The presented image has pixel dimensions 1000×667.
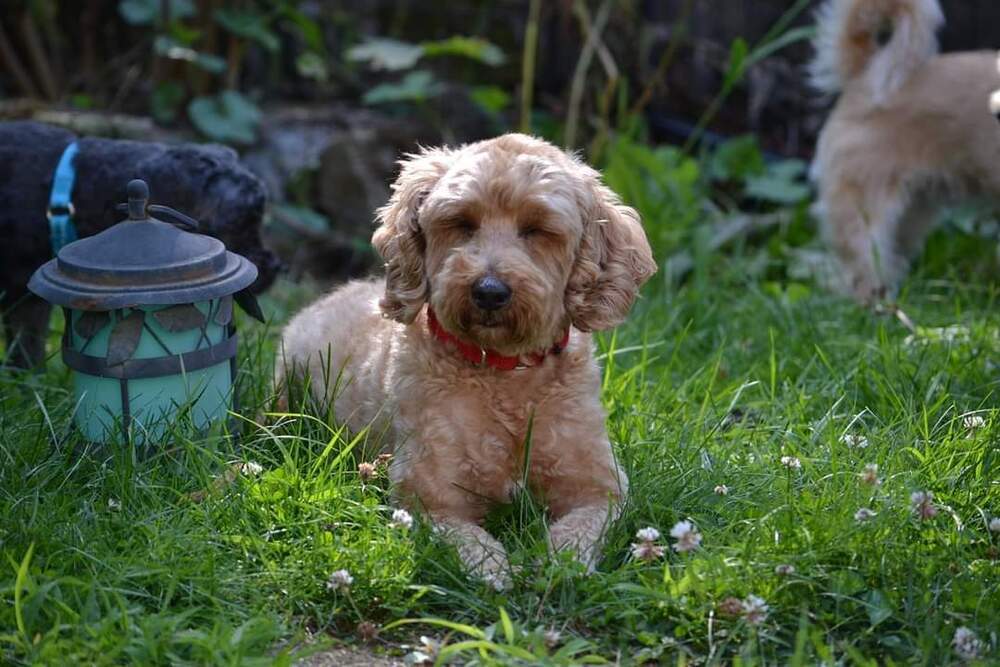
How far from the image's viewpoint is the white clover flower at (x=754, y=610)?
2.76 metres

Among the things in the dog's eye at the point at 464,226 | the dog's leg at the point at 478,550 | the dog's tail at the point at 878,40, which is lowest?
the dog's leg at the point at 478,550

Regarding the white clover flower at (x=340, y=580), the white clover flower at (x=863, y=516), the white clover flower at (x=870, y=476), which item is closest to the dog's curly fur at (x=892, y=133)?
the white clover flower at (x=870, y=476)

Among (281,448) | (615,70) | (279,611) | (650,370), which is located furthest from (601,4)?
(279,611)

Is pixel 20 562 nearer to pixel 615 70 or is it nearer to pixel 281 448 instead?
pixel 281 448

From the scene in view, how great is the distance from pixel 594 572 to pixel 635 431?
3.15 ft

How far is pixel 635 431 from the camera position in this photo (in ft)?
12.9

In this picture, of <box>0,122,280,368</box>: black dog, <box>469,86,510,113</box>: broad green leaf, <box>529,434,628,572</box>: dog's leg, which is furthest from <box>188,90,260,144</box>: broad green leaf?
<box>529,434,628,572</box>: dog's leg

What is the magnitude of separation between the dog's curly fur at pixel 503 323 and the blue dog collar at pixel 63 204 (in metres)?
1.48

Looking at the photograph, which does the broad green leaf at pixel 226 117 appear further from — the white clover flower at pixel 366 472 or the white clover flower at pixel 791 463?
the white clover flower at pixel 791 463

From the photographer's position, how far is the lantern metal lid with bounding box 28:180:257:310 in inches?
130

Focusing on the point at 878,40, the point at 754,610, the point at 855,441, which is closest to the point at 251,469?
the point at 754,610

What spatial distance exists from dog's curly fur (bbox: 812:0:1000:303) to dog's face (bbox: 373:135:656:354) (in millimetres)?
2835

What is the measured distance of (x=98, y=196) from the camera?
15.1ft

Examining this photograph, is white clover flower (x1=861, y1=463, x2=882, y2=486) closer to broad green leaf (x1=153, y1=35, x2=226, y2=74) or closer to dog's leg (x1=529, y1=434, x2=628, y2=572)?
dog's leg (x1=529, y1=434, x2=628, y2=572)
